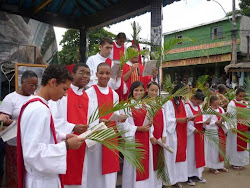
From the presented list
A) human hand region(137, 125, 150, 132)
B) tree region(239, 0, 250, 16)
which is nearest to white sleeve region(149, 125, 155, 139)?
human hand region(137, 125, 150, 132)

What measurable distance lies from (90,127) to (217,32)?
22.2m

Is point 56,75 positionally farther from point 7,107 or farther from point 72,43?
point 72,43

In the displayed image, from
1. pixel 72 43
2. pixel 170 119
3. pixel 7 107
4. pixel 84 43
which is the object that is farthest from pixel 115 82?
pixel 72 43

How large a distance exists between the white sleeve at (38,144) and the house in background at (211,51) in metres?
19.0

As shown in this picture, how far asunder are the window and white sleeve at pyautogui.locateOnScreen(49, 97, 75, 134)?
21.9 meters

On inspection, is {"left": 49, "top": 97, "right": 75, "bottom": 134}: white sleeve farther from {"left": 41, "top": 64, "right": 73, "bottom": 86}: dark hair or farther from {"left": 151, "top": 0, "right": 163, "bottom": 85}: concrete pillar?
{"left": 151, "top": 0, "right": 163, "bottom": 85}: concrete pillar

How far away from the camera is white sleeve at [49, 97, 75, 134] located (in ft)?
9.93

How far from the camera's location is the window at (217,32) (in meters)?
22.8

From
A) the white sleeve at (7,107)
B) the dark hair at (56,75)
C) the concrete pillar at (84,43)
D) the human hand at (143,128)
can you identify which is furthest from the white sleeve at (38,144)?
the concrete pillar at (84,43)

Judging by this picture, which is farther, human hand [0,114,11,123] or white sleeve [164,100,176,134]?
white sleeve [164,100,176,134]

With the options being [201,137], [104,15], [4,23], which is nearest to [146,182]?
[201,137]

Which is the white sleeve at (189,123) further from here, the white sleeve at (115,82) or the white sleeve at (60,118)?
the white sleeve at (60,118)

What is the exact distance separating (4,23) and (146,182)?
263 inches

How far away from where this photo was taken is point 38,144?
77.2 inches
